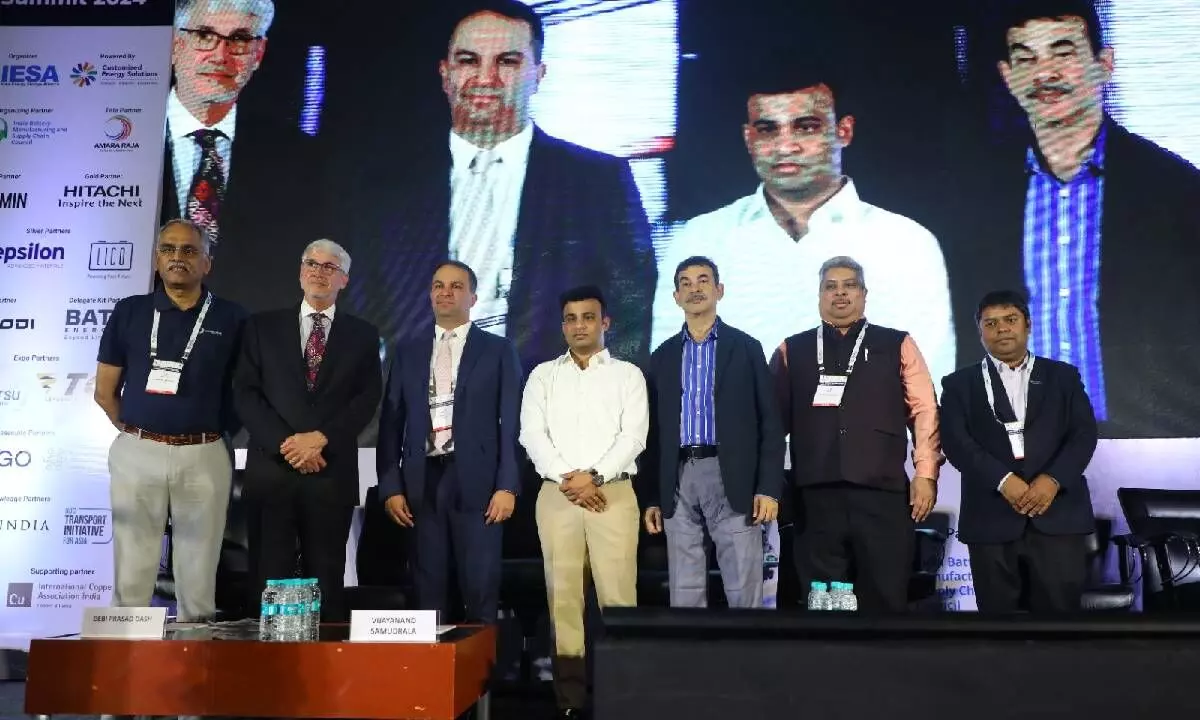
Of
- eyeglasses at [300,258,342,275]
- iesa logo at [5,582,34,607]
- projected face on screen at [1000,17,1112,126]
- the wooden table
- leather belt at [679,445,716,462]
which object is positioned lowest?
iesa logo at [5,582,34,607]

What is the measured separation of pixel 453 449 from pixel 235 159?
8.14 ft

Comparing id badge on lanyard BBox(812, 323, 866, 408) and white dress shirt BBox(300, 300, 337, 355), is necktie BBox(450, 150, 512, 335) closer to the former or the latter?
white dress shirt BBox(300, 300, 337, 355)

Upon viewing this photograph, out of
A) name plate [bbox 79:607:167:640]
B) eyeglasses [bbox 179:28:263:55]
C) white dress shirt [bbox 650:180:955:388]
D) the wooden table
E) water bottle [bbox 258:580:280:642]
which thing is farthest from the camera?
eyeglasses [bbox 179:28:263:55]

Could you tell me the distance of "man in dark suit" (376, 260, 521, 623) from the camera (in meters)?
3.45

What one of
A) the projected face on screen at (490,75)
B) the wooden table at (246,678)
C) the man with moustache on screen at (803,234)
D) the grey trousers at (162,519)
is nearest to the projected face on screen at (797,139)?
the man with moustache on screen at (803,234)

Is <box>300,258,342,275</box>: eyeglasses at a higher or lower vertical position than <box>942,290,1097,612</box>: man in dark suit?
higher

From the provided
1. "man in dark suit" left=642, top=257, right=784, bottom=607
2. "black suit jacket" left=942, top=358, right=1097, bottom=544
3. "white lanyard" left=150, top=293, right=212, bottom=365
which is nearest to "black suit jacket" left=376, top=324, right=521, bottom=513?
"man in dark suit" left=642, top=257, right=784, bottom=607

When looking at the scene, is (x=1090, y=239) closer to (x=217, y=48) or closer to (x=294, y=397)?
(x=294, y=397)

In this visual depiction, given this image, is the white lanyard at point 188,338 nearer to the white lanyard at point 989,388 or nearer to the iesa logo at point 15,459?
the iesa logo at point 15,459

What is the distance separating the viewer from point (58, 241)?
5.12 metres

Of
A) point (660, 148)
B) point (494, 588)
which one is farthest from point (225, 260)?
point (494, 588)

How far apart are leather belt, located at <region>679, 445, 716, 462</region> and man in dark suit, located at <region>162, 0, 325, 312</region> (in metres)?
2.51

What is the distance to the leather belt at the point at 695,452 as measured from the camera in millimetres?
3484

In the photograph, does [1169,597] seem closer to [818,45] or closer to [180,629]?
[818,45]
